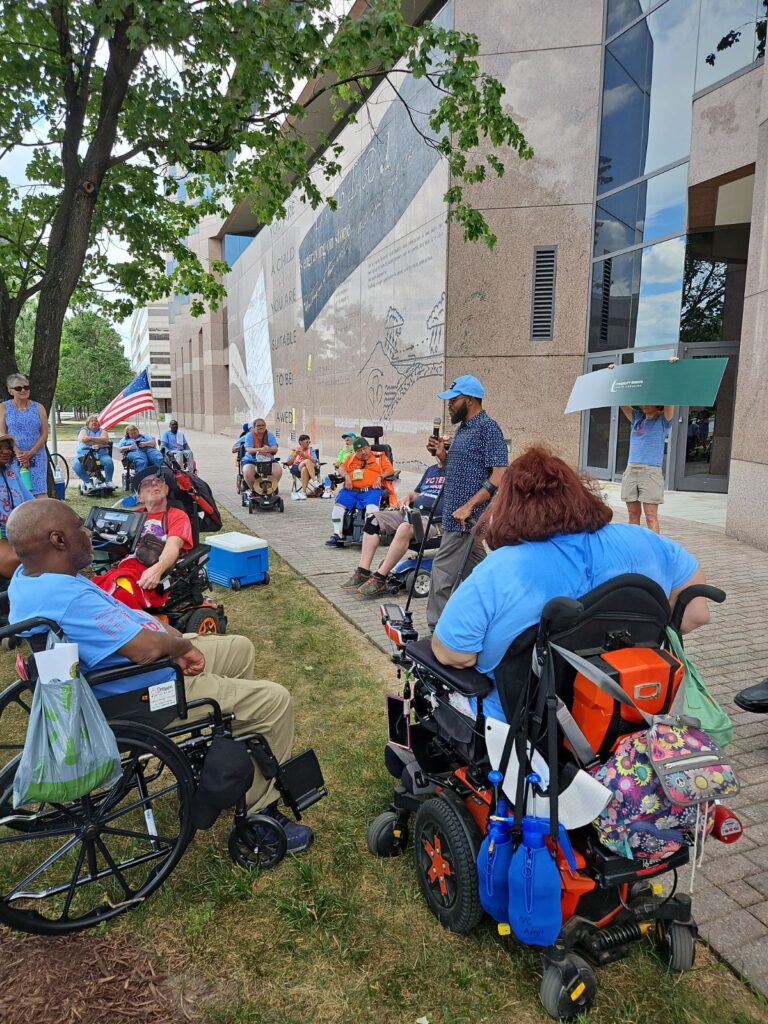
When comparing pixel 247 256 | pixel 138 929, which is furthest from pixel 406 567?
pixel 247 256

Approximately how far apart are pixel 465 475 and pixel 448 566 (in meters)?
0.65

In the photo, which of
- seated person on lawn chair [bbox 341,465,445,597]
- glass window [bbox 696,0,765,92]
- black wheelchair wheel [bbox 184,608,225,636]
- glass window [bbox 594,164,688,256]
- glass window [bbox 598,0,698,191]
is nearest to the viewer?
black wheelchair wheel [bbox 184,608,225,636]

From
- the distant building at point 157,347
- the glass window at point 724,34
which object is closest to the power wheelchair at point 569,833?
the glass window at point 724,34

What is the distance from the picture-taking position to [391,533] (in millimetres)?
6941

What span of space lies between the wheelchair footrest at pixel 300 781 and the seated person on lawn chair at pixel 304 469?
34.9 feet

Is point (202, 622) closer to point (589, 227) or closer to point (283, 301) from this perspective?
point (589, 227)

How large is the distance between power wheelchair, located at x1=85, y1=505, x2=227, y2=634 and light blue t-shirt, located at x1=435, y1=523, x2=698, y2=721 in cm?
311

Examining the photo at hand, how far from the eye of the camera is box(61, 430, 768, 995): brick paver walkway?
7.23ft

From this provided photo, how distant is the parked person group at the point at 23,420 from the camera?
6281 millimetres

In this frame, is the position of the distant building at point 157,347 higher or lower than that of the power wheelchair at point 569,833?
higher

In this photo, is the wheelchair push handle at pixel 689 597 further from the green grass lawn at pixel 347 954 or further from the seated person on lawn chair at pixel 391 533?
the seated person on lawn chair at pixel 391 533

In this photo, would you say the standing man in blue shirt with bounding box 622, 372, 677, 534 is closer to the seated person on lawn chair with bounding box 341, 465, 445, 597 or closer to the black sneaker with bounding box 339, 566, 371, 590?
the seated person on lawn chair with bounding box 341, 465, 445, 597

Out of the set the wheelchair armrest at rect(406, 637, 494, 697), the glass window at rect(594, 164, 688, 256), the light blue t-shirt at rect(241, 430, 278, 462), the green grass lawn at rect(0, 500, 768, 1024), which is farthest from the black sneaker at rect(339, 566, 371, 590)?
the glass window at rect(594, 164, 688, 256)

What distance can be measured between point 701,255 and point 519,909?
13.4 meters
